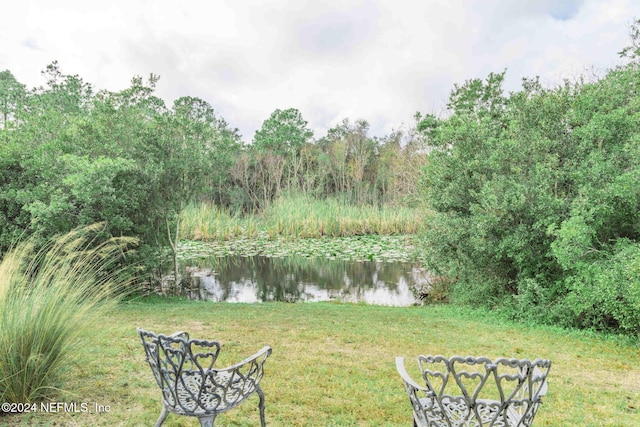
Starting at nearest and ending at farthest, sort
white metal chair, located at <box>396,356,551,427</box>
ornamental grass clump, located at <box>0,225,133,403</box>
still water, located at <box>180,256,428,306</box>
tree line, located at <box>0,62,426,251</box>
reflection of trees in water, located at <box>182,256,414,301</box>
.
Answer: white metal chair, located at <box>396,356,551,427</box> < ornamental grass clump, located at <box>0,225,133,403</box> < tree line, located at <box>0,62,426,251</box> < still water, located at <box>180,256,428,306</box> < reflection of trees in water, located at <box>182,256,414,301</box>

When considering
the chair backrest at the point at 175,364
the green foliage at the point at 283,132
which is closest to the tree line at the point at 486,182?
the chair backrest at the point at 175,364

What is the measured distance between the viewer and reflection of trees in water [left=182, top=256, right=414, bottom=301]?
908cm

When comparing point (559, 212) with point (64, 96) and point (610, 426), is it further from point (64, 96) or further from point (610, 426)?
point (64, 96)

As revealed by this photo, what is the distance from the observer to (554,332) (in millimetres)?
5102

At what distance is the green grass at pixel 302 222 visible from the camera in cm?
1472

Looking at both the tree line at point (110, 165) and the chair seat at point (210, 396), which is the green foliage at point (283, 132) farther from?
the chair seat at point (210, 396)

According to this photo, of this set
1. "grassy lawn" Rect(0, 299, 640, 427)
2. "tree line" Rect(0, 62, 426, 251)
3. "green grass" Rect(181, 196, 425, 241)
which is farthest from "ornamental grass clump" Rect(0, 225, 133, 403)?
"green grass" Rect(181, 196, 425, 241)

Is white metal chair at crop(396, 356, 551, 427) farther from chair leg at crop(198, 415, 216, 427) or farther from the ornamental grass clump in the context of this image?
the ornamental grass clump

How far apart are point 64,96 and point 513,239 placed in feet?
51.2

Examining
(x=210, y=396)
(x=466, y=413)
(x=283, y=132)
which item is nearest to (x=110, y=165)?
(x=210, y=396)

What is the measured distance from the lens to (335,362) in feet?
12.1

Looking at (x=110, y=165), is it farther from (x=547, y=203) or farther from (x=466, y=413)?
(x=547, y=203)

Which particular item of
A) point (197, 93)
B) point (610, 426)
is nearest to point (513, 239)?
point (610, 426)

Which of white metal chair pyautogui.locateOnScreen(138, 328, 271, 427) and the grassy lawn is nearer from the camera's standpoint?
white metal chair pyautogui.locateOnScreen(138, 328, 271, 427)
